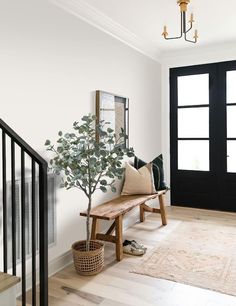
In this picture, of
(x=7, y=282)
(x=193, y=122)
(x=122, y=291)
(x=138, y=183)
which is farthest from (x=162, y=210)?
(x=7, y=282)

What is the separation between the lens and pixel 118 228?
→ 2979 mm

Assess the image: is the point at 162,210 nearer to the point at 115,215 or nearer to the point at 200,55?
the point at 115,215

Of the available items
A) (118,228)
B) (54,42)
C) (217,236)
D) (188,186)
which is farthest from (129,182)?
(54,42)

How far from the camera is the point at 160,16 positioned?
340cm

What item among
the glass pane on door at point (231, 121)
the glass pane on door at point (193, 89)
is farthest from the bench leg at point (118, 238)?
the glass pane on door at point (193, 89)

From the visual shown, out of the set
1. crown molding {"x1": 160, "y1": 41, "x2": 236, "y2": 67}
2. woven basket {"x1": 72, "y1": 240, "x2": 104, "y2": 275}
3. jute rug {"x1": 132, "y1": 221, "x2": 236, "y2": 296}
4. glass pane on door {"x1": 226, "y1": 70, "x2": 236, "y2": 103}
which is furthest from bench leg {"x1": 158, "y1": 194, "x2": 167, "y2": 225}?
crown molding {"x1": 160, "y1": 41, "x2": 236, "y2": 67}

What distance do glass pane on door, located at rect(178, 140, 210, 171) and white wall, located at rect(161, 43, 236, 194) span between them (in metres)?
0.22

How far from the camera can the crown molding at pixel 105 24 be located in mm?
2906

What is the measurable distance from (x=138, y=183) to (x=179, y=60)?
2337 mm

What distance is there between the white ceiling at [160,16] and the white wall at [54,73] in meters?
0.23

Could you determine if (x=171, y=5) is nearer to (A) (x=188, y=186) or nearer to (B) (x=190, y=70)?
(B) (x=190, y=70)

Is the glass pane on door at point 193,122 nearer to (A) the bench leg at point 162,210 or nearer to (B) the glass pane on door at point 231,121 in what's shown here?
(B) the glass pane on door at point 231,121

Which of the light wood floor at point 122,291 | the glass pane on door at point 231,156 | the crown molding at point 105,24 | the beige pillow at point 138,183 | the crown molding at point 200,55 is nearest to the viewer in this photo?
the light wood floor at point 122,291

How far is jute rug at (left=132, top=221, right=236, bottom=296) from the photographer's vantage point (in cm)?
257
